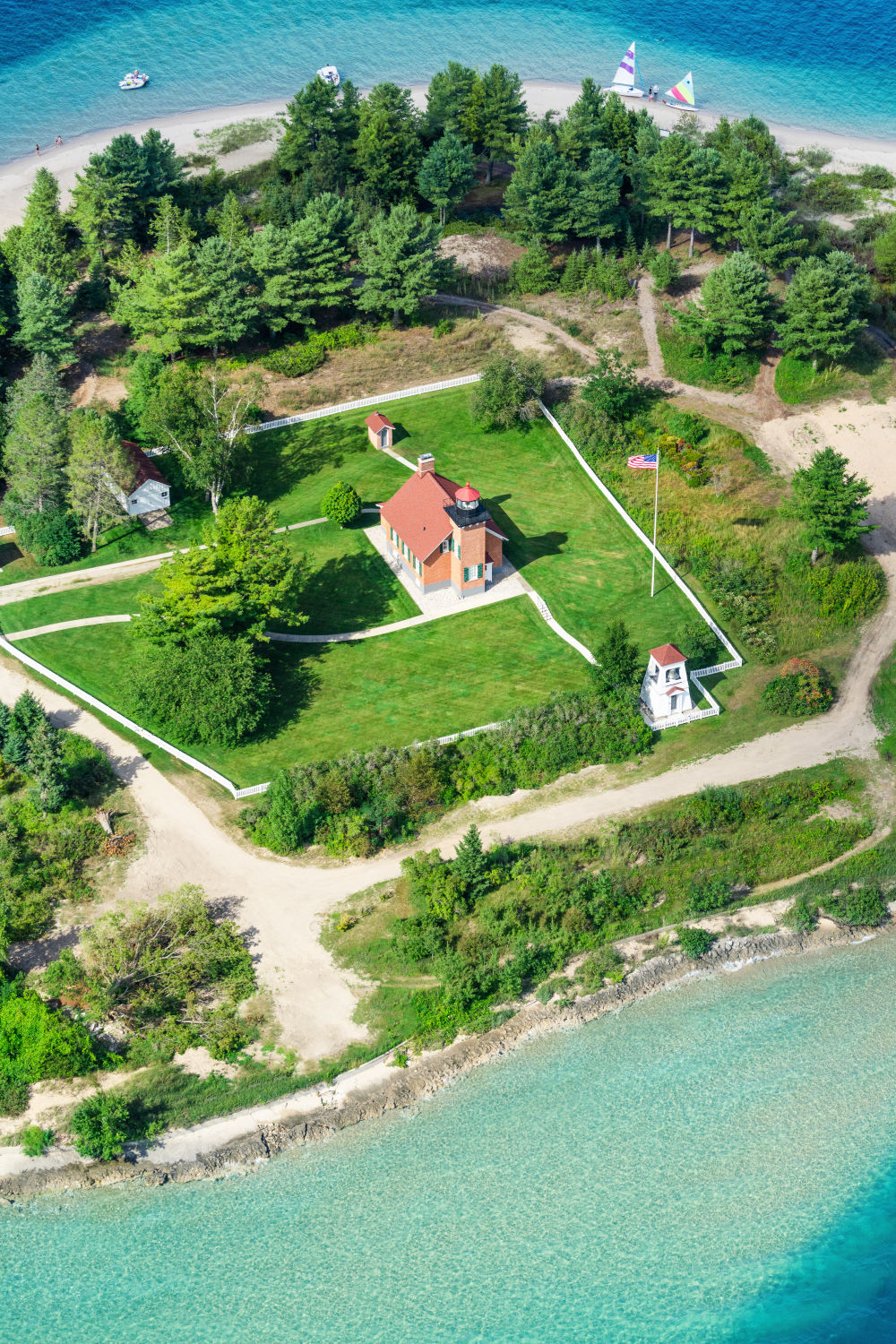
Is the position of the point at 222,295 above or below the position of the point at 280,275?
below

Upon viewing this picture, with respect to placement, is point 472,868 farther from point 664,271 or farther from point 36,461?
point 664,271

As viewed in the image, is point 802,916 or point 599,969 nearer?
point 599,969

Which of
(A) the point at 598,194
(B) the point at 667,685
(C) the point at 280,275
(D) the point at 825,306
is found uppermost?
(A) the point at 598,194

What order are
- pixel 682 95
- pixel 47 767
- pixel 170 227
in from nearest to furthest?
pixel 47 767 → pixel 170 227 → pixel 682 95

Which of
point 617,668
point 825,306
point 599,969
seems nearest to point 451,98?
point 825,306

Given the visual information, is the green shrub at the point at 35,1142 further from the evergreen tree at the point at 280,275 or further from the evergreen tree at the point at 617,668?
the evergreen tree at the point at 280,275

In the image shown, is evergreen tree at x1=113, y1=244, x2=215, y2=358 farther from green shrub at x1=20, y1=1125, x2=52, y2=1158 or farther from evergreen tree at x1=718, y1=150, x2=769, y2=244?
green shrub at x1=20, y1=1125, x2=52, y2=1158

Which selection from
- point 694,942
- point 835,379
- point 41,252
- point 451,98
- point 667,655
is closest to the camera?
point 694,942

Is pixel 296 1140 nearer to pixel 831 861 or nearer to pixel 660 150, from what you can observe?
pixel 831 861
